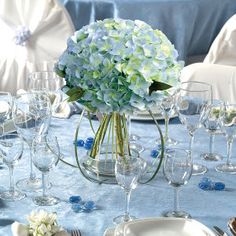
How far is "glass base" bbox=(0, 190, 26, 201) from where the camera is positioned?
4.80ft

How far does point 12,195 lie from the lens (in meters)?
1.48

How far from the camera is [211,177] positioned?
160 centimetres

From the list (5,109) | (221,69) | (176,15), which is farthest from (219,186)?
(176,15)

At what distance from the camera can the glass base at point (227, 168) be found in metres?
1.63

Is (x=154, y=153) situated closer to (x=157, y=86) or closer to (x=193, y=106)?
(x=193, y=106)

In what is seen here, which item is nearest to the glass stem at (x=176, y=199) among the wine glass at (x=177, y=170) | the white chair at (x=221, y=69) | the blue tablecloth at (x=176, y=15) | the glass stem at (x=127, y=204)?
the wine glass at (x=177, y=170)

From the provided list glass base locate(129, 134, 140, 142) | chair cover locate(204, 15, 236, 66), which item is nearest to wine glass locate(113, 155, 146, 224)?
glass base locate(129, 134, 140, 142)

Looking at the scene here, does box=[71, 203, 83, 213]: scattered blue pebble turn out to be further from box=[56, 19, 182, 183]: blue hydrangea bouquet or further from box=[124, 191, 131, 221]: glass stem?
box=[56, 19, 182, 183]: blue hydrangea bouquet

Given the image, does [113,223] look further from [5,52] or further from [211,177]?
[5,52]

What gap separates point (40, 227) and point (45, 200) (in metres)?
0.23

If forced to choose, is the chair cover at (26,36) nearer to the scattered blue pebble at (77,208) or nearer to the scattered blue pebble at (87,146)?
the scattered blue pebble at (87,146)

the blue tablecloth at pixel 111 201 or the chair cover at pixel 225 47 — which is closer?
the blue tablecloth at pixel 111 201

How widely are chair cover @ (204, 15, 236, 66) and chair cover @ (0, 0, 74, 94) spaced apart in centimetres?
67

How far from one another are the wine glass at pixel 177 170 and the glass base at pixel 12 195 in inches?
13.1
